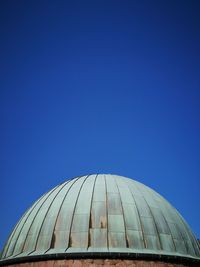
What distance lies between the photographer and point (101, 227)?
46.7 ft

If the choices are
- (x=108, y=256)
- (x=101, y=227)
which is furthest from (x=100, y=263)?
(x=101, y=227)

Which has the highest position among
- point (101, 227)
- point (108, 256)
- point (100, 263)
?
point (101, 227)

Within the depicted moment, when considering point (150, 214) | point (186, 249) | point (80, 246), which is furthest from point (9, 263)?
point (186, 249)

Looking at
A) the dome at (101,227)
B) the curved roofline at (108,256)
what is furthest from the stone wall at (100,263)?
the dome at (101,227)

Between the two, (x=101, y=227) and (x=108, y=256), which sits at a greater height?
(x=101, y=227)

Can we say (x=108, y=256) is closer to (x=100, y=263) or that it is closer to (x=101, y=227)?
(x=100, y=263)

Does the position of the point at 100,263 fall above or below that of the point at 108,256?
below

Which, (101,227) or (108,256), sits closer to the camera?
Result: (108,256)

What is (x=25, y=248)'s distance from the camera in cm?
1486

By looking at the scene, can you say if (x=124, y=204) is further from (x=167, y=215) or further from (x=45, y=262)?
(x=45, y=262)

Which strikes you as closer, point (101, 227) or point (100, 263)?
point (100, 263)

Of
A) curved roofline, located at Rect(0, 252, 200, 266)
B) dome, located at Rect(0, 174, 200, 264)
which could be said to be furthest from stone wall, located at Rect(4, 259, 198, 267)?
dome, located at Rect(0, 174, 200, 264)

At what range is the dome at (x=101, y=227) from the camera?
1381cm

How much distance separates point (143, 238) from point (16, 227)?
270 inches
